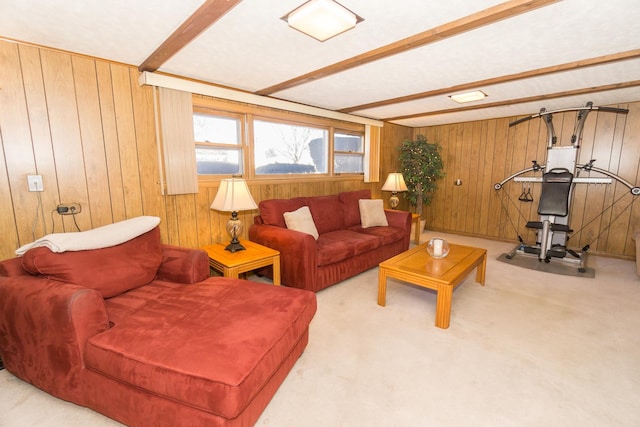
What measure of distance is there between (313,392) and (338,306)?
1.06 metres

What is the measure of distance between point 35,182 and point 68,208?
0.26 meters

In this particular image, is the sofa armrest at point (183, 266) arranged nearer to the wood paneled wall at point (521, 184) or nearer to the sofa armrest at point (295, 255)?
the sofa armrest at point (295, 255)

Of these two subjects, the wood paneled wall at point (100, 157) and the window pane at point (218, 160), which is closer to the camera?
the wood paneled wall at point (100, 157)

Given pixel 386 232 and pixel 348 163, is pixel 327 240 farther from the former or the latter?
pixel 348 163

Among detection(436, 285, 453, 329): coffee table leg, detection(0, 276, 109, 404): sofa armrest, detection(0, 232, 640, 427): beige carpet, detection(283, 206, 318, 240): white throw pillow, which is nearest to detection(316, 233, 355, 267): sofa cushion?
detection(283, 206, 318, 240): white throw pillow

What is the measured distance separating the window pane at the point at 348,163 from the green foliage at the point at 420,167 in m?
0.95

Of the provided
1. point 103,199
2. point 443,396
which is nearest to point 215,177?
point 103,199

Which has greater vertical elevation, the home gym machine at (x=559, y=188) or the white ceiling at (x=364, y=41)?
the white ceiling at (x=364, y=41)

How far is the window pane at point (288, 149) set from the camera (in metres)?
3.56

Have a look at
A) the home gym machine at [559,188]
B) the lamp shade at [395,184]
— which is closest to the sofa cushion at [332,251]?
the lamp shade at [395,184]

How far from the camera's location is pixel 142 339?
4.64ft

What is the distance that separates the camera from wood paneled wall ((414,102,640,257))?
13.0 feet

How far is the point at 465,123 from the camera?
17.3 ft

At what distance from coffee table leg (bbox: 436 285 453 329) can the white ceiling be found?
1.81 metres
